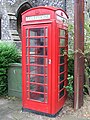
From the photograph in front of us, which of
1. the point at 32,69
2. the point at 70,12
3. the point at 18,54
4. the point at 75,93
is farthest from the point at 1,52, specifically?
the point at 70,12

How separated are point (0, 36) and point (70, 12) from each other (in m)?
4.56

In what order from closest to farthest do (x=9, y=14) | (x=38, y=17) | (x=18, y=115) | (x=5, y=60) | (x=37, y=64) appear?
(x=38, y=17), (x=37, y=64), (x=18, y=115), (x=5, y=60), (x=9, y=14)

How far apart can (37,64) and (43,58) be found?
21 cm

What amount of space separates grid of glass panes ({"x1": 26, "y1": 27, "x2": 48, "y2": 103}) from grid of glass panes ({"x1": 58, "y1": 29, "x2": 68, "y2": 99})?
0.37 metres

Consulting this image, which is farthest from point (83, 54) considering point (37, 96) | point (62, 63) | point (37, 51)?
point (37, 96)

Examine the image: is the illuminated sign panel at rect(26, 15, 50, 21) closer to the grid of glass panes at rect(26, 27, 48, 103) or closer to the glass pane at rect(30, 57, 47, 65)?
the grid of glass panes at rect(26, 27, 48, 103)

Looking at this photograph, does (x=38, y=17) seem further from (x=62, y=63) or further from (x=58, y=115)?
(x=58, y=115)

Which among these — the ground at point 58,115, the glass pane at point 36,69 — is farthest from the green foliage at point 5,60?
the glass pane at point 36,69

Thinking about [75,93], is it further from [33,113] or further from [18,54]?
[18,54]

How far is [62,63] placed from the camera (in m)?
4.76

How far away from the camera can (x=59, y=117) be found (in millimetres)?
4461

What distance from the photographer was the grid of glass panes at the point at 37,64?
14.3 feet

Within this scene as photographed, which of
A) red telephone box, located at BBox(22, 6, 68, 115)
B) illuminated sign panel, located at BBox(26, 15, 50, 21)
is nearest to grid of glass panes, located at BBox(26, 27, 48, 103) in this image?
red telephone box, located at BBox(22, 6, 68, 115)

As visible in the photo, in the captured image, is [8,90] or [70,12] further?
[70,12]
